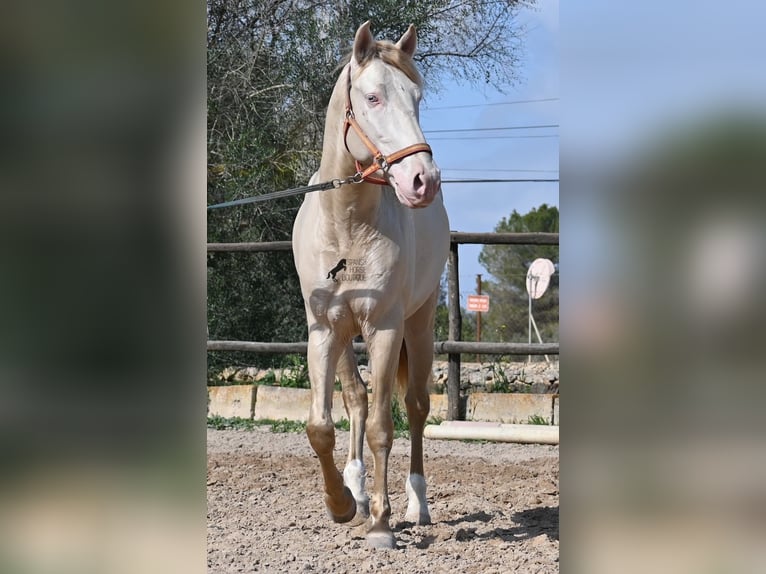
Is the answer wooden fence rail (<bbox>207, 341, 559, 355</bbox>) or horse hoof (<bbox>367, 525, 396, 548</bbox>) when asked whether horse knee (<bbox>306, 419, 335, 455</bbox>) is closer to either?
horse hoof (<bbox>367, 525, 396, 548</bbox>)

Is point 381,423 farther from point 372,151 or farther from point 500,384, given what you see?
point 500,384

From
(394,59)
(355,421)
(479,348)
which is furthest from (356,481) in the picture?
(479,348)

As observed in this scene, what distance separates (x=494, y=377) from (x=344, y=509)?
4550 millimetres

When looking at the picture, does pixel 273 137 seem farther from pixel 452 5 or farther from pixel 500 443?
pixel 500 443

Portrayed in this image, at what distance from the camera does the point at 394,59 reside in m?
3.02

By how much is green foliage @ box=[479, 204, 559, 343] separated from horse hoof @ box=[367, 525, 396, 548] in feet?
44.4

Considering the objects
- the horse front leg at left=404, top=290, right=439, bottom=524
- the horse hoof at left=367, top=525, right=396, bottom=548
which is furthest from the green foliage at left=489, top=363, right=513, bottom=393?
the horse hoof at left=367, top=525, right=396, bottom=548

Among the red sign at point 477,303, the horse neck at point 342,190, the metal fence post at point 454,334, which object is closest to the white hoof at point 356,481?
the horse neck at point 342,190

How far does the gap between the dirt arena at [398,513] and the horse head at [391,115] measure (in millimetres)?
1447

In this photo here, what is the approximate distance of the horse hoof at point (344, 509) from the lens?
3416 mm

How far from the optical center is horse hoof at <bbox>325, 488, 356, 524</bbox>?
3416mm

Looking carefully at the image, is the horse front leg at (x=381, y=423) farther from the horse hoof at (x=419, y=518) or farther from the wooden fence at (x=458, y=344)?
the wooden fence at (x=458, y=344)

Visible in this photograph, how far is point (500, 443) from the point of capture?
20.3 ft
